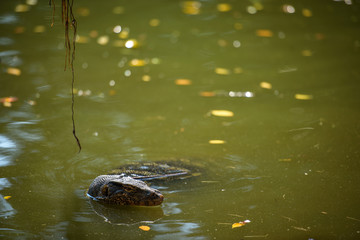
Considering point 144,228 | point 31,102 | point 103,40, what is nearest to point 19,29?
point 103,40

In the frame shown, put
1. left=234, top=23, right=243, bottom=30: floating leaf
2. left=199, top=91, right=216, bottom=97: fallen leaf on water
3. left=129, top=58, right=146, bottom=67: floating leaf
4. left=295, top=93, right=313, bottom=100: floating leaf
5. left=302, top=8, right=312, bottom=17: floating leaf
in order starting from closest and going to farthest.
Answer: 1. left=295, top=93, right=313, bottom=100: floating leaf
2. left=199, top=91, right=216, bottom=97: fallen leaf on water
3. left=129, top=58, right=146, bottom=67: floating leaf
4. left=234, top=23, right=243, bottom=30: floating leaf
5. left=302, top=8, right=312, bottom=17: floating leaf

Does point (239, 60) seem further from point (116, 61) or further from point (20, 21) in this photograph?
point (20, 21)

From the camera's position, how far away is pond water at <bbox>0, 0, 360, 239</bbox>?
439 cm

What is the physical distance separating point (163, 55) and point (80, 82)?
1.77 metres

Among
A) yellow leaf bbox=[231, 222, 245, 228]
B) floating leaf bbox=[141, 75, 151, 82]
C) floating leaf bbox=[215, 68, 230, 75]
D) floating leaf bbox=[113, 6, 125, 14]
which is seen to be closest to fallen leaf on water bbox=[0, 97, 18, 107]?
floating leaf bbox=[141, 75, 151, 82]

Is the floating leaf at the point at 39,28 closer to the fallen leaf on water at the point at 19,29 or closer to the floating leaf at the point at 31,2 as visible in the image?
the fallen leaf on water at the point at 19,29

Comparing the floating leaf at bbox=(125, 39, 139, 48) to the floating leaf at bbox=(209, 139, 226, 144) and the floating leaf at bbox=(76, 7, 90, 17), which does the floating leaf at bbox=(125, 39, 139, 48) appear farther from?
the floating leaf at bbox=(209, 139, 226, 144)

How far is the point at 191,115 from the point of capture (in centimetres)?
681

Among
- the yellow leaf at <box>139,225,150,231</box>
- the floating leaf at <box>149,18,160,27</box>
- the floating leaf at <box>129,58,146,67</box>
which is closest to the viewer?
the yellow leaf at <box>139,225,150,231</box>

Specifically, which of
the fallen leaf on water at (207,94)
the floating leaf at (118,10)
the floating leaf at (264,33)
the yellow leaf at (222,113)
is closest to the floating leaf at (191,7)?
the floating leaf at (118,10)

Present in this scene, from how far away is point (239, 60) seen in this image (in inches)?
349

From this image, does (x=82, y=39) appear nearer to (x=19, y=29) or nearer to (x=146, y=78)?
(x=19, y=29)

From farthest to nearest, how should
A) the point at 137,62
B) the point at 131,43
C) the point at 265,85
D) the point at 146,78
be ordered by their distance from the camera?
the point at 131,43 → the point at 137,62 → the point at 146,78 → the point at 265,85

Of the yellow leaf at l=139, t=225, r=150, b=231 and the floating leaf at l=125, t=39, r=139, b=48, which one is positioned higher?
the yellow leaf at l=139, t=225, r=150, b=231
